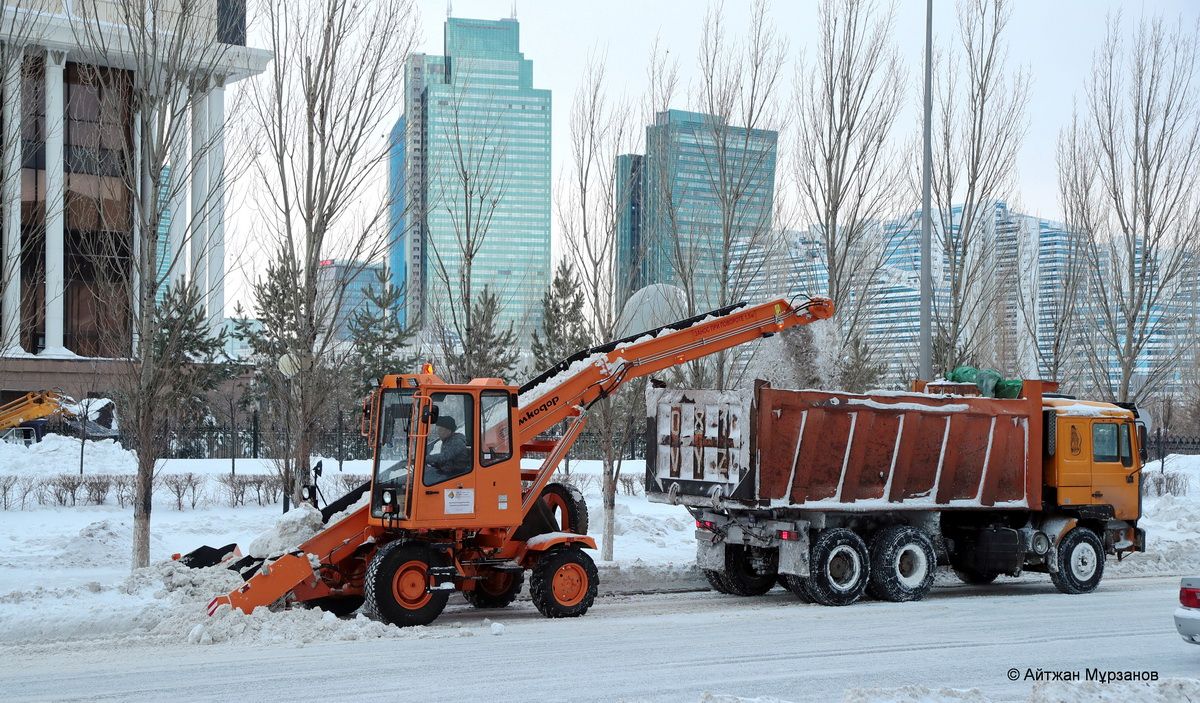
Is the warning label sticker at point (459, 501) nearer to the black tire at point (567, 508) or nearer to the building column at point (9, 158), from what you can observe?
the black tire at point (567, 508)

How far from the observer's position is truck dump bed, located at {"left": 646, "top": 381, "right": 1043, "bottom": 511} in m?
13.0

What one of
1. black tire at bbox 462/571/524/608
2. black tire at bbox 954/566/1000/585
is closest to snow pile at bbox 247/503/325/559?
black tire at bbox 462/571/524/608

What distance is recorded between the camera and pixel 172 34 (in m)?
14.0

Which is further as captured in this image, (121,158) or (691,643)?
(121,158)

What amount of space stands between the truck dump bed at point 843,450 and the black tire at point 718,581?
123 cm

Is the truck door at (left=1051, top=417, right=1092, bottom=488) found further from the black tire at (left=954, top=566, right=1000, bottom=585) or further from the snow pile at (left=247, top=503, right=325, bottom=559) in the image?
the snow pile at (left=247, top=503, right=325, bottom=559)

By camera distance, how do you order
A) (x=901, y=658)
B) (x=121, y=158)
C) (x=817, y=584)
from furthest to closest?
(x=121, y=158)
(x=817, y=584)
(x=901, y=658)

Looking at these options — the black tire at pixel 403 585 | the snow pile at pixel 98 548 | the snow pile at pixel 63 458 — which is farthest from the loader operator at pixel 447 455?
the snow pile at pixel 63 458

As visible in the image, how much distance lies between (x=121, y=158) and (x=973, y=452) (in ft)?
38.0

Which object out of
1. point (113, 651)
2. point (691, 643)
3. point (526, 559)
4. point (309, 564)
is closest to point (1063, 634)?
point (691, 643)

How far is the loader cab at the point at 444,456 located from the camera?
1141cm

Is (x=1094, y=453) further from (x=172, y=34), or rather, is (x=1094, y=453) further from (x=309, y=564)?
(x=172, y=34)

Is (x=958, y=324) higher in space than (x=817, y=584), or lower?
higher

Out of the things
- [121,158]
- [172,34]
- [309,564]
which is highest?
[172,34]
